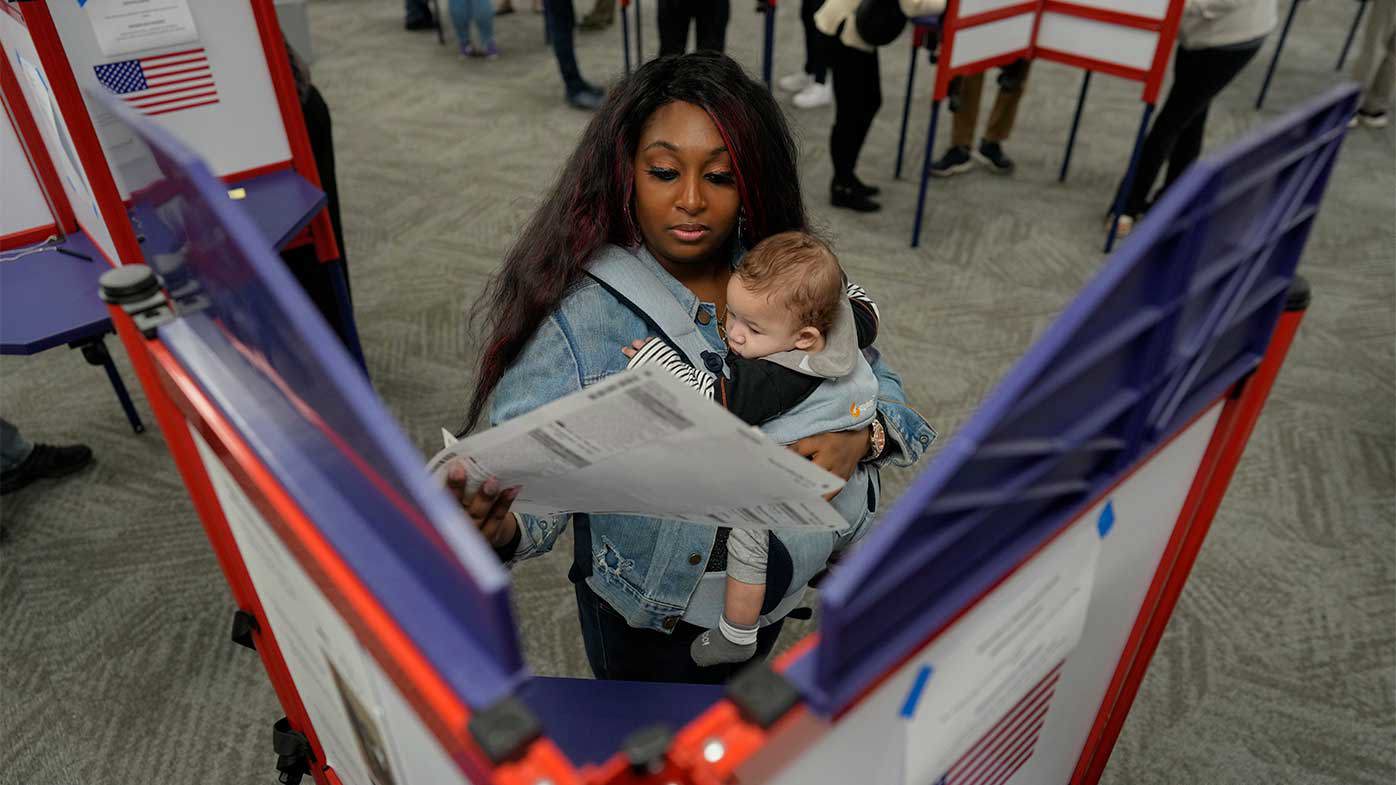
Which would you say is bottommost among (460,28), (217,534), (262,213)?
(460,28)

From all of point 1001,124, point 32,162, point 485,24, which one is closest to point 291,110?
point 32,162

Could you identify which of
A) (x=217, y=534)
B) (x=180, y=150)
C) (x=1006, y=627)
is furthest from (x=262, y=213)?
(x=1006, y=627)

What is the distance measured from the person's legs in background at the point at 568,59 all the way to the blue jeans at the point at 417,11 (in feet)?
5.10

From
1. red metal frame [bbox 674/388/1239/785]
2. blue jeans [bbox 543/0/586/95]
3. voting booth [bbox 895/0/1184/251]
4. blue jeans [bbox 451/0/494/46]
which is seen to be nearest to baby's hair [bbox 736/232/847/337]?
red metal frame [bbox 674/388/1239/785]

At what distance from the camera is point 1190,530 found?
957mm

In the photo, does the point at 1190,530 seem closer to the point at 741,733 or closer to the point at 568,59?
the point at 741,733

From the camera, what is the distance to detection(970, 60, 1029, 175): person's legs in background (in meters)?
3.79

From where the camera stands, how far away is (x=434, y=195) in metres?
3.76

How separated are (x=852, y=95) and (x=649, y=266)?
2421 millimetres

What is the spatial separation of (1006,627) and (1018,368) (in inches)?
9.6

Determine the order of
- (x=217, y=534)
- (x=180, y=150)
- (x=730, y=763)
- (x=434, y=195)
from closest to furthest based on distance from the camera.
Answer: (x=730, y=763) < (x=180, y=150) < (x=217, y=534) < (x=434, y=195)

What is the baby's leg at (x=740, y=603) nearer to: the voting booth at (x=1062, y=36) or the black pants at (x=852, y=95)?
the voting booth at (x=1062, y=36)

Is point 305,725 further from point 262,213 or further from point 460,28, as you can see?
point 460,28

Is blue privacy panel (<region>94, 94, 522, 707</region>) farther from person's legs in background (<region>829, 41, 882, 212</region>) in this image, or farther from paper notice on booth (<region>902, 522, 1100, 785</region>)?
person's legs in background (<region>829, 41, 882, 212</region>)
